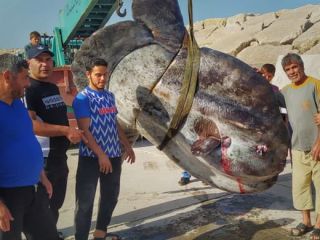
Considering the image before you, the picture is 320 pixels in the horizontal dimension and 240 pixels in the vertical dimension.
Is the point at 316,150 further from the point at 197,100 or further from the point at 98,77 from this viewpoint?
the point at 98,77

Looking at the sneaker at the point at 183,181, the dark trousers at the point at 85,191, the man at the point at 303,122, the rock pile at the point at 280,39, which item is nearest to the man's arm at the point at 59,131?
the dark trousers at the point at 85,191

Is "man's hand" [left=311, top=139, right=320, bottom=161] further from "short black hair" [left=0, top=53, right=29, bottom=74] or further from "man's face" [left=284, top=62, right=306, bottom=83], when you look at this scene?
"short black hair" [left=0, top=53, right=29, bottom=74]

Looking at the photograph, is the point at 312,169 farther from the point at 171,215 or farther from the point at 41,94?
the point at 41,94

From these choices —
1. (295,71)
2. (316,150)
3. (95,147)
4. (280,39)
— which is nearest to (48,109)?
(95,147)

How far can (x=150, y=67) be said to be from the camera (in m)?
2.82

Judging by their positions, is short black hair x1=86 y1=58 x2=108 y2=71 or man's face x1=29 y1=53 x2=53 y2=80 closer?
short black hair x1=86 y1=58 x2=108 y2=71

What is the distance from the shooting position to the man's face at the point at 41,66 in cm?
346

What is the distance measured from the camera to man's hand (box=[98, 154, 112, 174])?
3.28m

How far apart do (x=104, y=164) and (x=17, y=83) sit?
3.46ft

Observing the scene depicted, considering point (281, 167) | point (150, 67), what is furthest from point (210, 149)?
point (150, 67)

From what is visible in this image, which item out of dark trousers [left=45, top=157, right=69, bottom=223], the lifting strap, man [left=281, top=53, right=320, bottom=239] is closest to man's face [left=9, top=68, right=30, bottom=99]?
the lifting strap

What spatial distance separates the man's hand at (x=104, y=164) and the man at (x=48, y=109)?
35 centimetres

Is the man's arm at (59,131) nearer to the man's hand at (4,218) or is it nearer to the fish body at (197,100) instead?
the fish body at (197,100)

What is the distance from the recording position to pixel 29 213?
269cm
